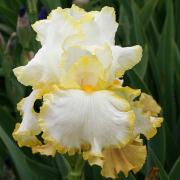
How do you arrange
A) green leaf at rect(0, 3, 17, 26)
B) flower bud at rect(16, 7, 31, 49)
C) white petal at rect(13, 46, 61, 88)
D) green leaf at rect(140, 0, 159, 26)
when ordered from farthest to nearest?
green leaf at rect(0, 3, 17, 26), green leaf at rect(140, 0, 159, 26), flower bud at rect(16, 7, 31, 49), white petal at rect(13, 46, 61, 88)

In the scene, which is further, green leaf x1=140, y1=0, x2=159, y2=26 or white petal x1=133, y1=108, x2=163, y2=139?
green leaf x1=140, y1=0, x2=159, y2=26

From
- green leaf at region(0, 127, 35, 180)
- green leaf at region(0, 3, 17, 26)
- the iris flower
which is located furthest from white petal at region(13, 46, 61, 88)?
green leaf at region(0, 3, 17, 26)

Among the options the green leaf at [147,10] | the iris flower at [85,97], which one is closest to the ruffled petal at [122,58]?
the iris flower at [85,97]

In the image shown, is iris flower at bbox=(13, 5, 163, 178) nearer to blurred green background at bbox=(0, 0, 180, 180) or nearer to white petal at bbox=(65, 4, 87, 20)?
white petal at bbox=(65, 4, 87, 20)

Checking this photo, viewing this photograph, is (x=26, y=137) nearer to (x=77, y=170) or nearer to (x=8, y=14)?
(x=77, y=170)

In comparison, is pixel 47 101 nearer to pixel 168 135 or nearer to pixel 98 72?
pixel 98 72

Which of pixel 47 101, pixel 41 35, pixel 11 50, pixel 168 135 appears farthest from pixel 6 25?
pixel 47 101

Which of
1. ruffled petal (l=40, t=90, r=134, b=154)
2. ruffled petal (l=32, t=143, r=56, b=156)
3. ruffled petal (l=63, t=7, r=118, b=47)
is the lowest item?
ruffled petal (l=32, t=143, r=56, b=156)

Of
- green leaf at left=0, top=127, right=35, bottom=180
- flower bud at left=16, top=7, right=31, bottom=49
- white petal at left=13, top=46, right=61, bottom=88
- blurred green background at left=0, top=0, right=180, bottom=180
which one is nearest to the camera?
white petal at left=13, top=46, right=61, bottom=88
